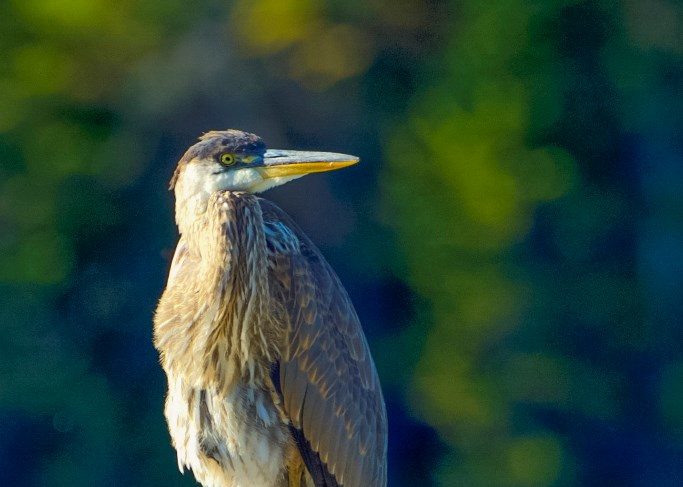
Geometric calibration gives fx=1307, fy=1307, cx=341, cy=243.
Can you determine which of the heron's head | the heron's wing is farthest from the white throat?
the heron's wing

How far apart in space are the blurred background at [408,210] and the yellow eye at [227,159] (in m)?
4.10

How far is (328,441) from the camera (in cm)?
373

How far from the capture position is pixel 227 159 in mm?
3527

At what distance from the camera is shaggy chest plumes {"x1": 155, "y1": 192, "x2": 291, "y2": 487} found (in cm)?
353

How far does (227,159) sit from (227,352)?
53 centimetres

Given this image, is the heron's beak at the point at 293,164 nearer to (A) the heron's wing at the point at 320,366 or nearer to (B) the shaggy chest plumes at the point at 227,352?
(B) the shaggy chest plumes at the point at 227,352

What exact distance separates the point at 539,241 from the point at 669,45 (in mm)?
1607

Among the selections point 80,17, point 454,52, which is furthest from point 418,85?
point 80,17

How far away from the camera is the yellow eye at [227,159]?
3516mm

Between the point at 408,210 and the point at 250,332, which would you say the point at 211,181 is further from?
the point at 408,210

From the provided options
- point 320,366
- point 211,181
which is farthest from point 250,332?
point 211,181

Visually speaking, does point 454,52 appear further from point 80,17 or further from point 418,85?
point 80,17

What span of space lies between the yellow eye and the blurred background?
410cm

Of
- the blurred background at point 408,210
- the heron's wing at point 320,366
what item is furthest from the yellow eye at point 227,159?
the blurred background at point 408,210
